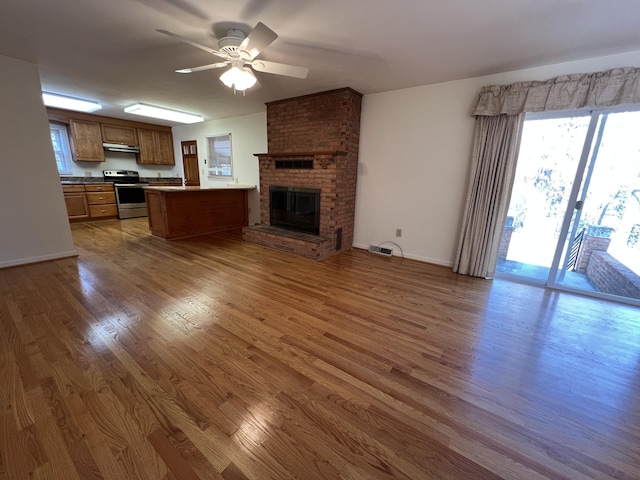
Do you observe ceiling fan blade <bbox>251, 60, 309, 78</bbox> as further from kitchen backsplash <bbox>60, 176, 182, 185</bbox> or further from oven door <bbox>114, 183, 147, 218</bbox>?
kitchen backsplash <bbox>60, 176, 182, 185</bbox>

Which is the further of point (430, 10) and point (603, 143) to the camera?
point (603, 143)

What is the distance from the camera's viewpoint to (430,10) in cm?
188

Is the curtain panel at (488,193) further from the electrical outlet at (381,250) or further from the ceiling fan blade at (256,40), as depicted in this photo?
the ceiling fan blade at (256,40)

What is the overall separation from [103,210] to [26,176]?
329cm

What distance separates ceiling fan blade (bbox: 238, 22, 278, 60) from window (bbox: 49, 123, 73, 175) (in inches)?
243

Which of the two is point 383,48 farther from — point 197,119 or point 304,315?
point 197,119

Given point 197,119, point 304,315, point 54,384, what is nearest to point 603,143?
point 304,315

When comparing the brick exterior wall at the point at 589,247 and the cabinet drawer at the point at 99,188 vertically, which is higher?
the cabinet drawer at the point at 99,188

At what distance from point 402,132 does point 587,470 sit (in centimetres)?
366

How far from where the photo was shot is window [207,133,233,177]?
6.02 m

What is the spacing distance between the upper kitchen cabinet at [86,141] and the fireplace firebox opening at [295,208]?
4.57m

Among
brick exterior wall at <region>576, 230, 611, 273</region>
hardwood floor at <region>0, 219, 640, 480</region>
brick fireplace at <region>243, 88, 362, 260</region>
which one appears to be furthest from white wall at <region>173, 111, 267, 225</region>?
brick exterior wall at <region>576, 230, 611, 273</region>

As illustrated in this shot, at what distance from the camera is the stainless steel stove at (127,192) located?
610cm

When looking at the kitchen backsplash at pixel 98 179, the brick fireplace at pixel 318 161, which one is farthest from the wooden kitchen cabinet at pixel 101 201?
the brick fireplace at pixel 318 161
